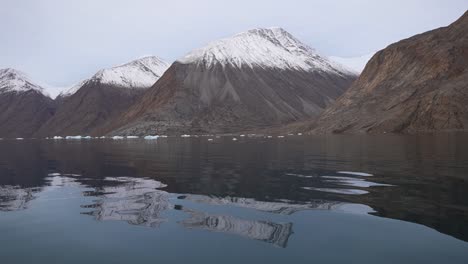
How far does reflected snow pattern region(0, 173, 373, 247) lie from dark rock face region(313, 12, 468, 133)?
108336 mm

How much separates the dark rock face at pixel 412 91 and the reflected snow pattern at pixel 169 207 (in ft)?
355

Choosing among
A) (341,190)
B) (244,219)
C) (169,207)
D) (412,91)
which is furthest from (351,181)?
(412,91)

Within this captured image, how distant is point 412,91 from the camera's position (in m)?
134

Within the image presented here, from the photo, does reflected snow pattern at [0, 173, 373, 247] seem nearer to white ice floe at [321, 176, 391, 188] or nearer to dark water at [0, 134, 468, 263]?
dark water at [0, 134, 468, 263]

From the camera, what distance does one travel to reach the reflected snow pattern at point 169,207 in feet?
45.4

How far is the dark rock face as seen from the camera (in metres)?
118

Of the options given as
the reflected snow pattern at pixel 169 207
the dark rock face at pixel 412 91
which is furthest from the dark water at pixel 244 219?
the dark rock face at pixel 412 91

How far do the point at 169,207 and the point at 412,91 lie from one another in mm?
131495

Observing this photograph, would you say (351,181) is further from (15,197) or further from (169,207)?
(15,197)

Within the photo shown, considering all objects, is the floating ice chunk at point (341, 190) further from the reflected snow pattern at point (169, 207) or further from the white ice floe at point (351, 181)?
the reflected snow pattern at point (169, 207)

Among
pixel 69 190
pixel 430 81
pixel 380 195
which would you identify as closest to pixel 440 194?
pixel 380 195

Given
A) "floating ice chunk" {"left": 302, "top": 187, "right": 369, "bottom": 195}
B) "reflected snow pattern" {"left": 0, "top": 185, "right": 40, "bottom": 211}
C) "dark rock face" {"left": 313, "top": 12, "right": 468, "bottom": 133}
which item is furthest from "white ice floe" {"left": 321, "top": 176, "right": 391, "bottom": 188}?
"dark rock face" {"left": 313, "top": 12, "right": 468, "bottom": 133}

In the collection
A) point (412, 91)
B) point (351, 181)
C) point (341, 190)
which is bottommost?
point (341, 190)

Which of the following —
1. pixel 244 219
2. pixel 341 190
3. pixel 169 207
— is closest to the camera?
pixel 244 219
